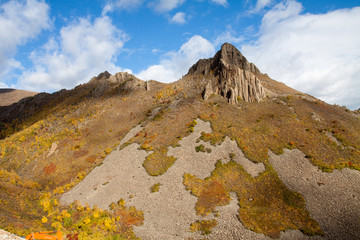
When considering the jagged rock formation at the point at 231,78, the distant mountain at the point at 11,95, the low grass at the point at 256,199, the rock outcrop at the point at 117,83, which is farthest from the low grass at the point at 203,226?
the distant mountain at the point at 11,95

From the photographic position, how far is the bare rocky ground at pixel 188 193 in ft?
68.0

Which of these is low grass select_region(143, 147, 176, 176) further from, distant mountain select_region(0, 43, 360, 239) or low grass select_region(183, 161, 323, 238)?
low grass select_region(183, 161, 323, 238)

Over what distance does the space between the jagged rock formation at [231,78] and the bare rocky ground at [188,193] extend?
746 inches

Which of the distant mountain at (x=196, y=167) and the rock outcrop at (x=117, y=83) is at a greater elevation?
the rock outcrop at (x=117, y=83)

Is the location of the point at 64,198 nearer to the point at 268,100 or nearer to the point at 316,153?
the point at 316,153

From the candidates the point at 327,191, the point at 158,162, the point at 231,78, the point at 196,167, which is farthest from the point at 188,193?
the point at 231,78

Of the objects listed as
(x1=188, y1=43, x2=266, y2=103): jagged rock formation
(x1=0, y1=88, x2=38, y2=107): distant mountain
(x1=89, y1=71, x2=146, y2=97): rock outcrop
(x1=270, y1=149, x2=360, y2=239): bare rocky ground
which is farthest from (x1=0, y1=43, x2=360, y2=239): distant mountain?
(x1=0, y1=88, x2=38, y2=107): distant mountain

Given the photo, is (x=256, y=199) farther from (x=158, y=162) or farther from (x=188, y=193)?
(x=158, y=162)

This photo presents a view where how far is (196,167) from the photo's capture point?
109 feet

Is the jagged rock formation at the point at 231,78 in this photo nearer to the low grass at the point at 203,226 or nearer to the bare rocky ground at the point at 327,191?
the bare rocky ground at the point at 327,191

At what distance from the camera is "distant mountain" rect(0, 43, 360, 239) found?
21516 mm

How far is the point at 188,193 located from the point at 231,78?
40.2 meters

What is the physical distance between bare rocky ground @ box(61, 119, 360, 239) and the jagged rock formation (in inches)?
746

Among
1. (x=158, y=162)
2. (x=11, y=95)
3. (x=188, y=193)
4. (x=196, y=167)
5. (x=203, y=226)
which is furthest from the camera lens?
(x=11, y=95)
